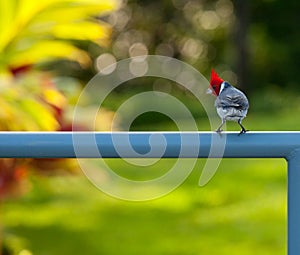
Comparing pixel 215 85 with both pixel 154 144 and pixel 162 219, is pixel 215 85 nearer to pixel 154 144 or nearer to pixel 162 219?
pixel 154 144

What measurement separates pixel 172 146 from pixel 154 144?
1.2 inches

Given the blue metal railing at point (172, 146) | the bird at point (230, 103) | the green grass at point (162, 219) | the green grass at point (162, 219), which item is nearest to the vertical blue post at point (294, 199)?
the blue metal railing at point (172, 146)

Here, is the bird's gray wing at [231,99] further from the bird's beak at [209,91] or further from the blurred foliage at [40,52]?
the blurred foliage at [40,52]

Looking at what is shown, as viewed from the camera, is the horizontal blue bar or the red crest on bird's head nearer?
the horizontal blue bar

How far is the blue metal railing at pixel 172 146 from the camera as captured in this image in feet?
4.01

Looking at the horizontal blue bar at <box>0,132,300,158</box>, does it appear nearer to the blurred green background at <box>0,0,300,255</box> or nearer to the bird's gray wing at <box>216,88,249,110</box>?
the bird's gray wing at <box>216,88,249,110</box>

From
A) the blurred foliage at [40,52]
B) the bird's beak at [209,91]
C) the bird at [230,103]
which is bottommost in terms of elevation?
the bird at [230,103]

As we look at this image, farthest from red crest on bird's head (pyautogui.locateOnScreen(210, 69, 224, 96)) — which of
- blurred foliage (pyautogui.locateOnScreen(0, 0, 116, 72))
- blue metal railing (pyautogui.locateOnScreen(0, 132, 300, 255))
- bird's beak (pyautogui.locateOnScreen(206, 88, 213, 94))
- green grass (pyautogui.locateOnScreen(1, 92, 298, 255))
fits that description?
green grass (pyautogui.locateOnScreen(1, 92, 298, 255))

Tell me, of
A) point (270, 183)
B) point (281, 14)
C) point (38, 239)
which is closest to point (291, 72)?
point (281, 14)

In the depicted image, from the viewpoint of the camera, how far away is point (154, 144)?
1222mm

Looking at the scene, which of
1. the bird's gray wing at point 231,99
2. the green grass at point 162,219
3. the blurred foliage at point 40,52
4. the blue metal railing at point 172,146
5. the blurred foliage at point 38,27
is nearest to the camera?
the blue metal railing at point 172,146

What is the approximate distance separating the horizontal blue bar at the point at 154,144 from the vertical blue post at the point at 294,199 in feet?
0.06

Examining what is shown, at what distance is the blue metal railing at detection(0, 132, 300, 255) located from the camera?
1.22 m

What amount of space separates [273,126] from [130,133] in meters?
6.53
